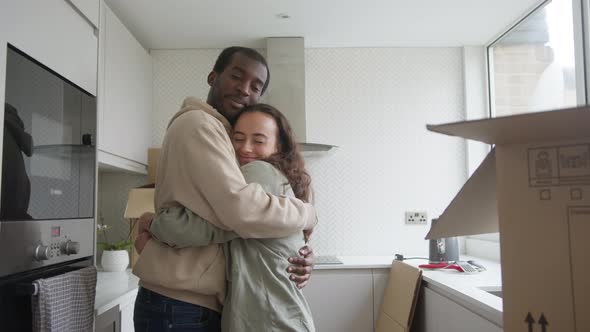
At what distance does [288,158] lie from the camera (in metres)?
1.38

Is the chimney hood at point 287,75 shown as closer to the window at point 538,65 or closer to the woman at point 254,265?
the window at point 538,65

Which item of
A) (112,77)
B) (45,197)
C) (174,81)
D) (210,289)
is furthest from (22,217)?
(174,81)

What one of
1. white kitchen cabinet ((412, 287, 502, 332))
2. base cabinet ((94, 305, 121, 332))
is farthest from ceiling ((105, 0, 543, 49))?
base cabinet ((94, 305, 121, 332))

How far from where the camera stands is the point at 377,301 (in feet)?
9.23

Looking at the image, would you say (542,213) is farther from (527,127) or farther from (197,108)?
(197,108)

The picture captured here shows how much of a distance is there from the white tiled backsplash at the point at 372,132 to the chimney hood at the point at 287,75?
24cm

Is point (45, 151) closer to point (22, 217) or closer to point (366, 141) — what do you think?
point (22, 217)

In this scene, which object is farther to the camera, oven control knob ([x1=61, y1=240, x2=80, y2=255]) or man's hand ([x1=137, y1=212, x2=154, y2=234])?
oven control knob ([x1=61, y1=240, x2=80, y2=255])

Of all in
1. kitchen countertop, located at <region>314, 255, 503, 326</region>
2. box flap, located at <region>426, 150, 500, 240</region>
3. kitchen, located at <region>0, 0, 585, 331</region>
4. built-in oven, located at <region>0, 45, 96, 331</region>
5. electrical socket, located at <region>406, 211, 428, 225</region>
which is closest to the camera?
box flap, located at <region>426, 150, 500, 240</region>

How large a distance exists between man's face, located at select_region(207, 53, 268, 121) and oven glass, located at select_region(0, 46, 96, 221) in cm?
48

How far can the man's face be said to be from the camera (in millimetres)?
1404

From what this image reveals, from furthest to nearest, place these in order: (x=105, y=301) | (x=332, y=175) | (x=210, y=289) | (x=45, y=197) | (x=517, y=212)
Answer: (x=332, y=175)
(x=105, y=301)
(x=45, y=197)
(x=210, y=289)
(x=517, y=212)

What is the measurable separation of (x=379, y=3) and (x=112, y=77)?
58.5 inches

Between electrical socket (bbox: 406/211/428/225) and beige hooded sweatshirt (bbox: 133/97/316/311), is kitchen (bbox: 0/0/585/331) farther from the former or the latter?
beige hooded sweatshirt (bbox: 133/97/316/311)
